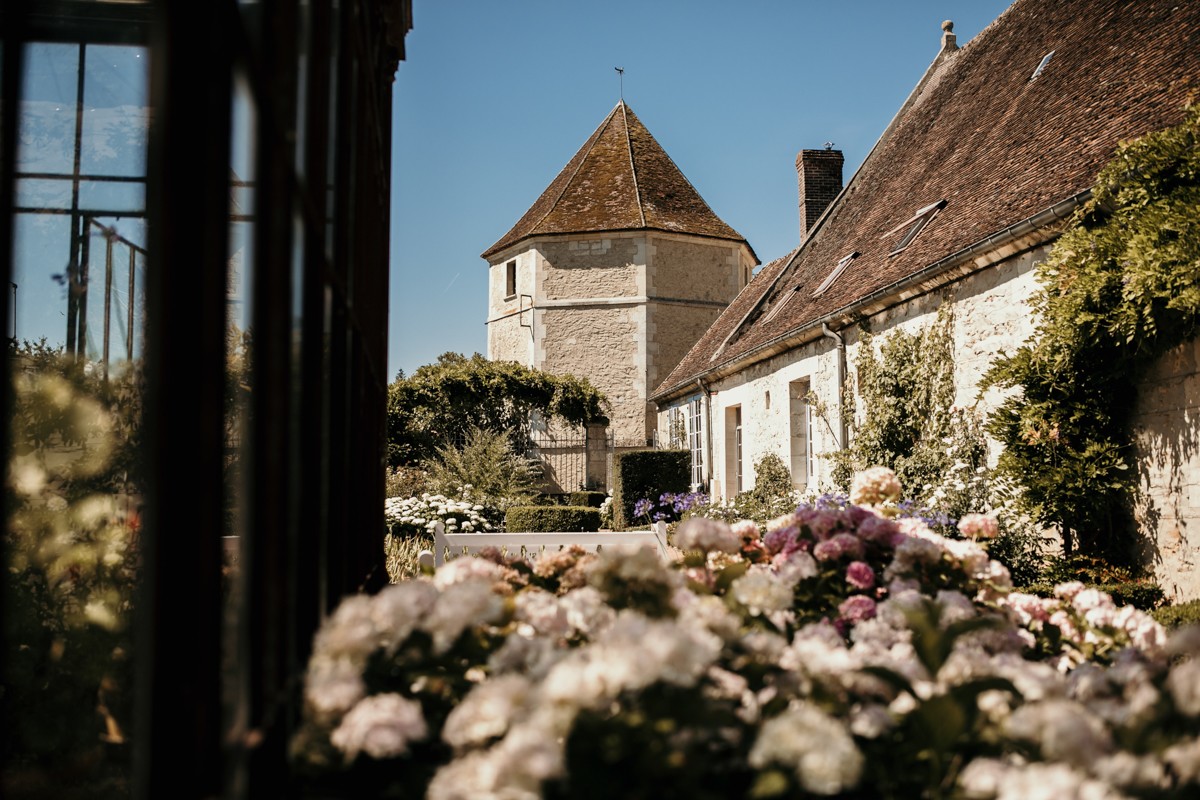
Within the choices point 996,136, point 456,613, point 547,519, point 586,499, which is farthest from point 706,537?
point 586,499

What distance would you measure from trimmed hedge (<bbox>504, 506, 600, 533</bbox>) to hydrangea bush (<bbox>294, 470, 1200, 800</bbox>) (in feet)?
33.5

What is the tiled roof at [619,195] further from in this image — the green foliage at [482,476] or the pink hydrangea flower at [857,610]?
the pink hydrangea flower at [857,610]

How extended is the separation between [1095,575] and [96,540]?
5.57m

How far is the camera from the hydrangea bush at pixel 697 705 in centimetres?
102

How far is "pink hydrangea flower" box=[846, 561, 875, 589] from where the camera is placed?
2073 mm

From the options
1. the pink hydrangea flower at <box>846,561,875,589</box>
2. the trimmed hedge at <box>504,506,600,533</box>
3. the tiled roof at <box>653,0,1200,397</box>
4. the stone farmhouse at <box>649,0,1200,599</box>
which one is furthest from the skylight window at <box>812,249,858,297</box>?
the pink hydrangea flower at <box>846,561,875,589</box>

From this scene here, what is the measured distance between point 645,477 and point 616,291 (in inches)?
393

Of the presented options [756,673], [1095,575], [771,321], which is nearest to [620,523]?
[771,321]

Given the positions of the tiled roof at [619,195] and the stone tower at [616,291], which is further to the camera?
the tiled roof at [619,195]

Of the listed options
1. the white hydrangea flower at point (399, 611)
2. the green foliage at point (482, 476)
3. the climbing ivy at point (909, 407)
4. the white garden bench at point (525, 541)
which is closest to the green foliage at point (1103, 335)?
the climbing ivy at point (909, 407)

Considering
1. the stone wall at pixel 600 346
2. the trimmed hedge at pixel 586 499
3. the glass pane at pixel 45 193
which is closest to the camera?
the glass pane at pixel 45 193

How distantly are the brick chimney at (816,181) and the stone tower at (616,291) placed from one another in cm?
750

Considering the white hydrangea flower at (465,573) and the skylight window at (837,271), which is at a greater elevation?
the skylight window at (837,271)

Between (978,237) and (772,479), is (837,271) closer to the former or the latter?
(772,479)
